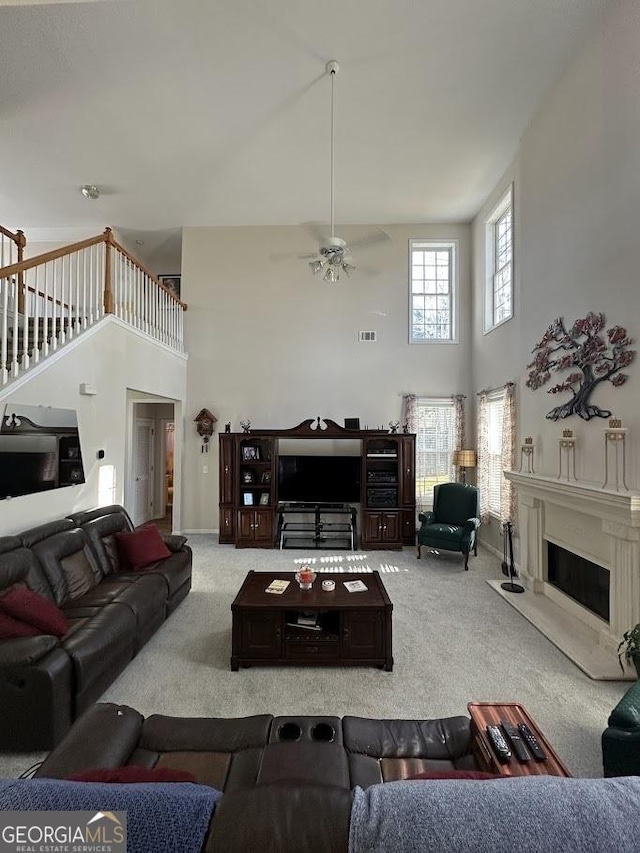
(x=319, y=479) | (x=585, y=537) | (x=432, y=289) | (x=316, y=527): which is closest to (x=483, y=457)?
(x=585, y=537)

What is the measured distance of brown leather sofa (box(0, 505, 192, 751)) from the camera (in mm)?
2178

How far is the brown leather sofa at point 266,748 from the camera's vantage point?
1.50 meters

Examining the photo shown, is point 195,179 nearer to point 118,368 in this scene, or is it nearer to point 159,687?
point 118,368

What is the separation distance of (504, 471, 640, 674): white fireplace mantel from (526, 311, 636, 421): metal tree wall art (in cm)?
74

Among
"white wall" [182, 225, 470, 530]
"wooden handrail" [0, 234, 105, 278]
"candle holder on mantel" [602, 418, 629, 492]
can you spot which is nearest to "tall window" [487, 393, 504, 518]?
"white wall" [182, 225, 470, 530]

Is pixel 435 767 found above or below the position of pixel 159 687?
above

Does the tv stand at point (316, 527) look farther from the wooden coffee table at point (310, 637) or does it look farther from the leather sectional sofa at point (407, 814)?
the leather sectional sofa at point (407, 814)

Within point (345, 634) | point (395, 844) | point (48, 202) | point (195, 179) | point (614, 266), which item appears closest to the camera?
point (395, 844)

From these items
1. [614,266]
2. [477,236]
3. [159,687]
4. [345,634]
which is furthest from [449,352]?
[159,687]

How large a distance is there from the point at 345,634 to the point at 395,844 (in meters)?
2.44

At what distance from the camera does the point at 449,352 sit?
276 inches

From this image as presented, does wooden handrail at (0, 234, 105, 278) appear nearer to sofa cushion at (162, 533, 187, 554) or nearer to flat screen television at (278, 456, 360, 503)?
sofa cushion at (162, 533, 187, 554)

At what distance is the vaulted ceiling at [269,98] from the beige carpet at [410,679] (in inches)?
214

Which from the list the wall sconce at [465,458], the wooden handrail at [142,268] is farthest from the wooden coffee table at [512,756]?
the wooden handrail at [142,268]
